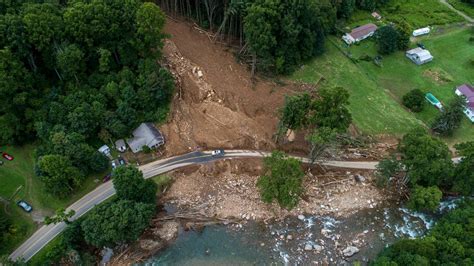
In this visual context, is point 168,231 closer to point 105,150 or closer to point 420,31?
point 105,150

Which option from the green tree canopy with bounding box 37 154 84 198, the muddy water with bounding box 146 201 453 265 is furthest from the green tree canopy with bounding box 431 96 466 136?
the green tree canopy with bounding box 37 154 84 198

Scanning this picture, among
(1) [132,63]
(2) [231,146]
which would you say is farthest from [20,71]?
(2) [231,146]

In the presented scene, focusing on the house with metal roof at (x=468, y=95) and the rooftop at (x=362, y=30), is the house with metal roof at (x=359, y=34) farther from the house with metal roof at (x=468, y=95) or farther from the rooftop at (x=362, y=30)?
the house with metal roof at (x=468, y=95)

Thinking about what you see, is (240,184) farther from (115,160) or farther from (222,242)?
(115,160)

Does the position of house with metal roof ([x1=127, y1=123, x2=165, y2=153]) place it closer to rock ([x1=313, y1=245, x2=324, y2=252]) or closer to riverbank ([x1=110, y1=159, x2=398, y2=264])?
riverbank ([x1=110, y1=159, x2=398, y2=264])

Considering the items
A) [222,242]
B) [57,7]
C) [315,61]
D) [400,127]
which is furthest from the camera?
[315,61]

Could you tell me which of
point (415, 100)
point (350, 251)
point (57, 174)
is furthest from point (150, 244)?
point (415, 100)

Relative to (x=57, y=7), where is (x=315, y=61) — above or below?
below
